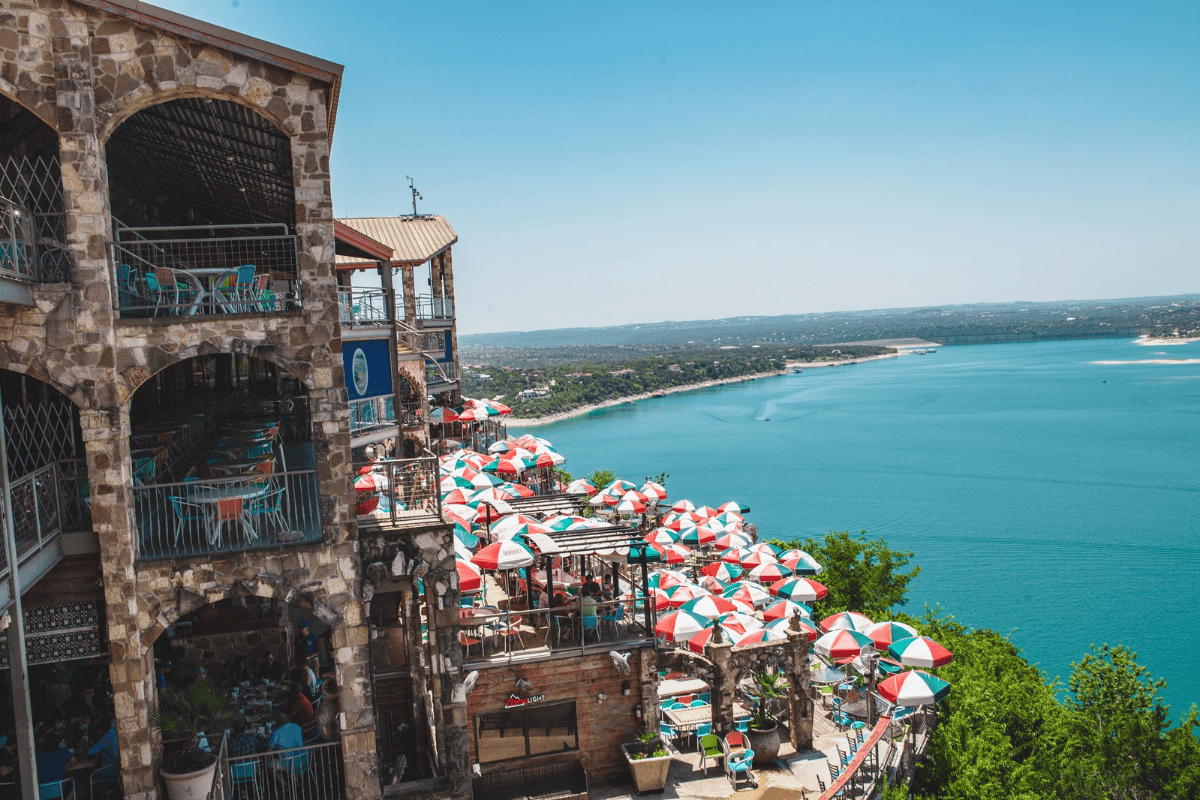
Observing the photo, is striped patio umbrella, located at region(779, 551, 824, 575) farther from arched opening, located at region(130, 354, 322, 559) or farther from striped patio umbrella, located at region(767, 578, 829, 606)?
arched opening, located at region(130, 354, 322, 559)

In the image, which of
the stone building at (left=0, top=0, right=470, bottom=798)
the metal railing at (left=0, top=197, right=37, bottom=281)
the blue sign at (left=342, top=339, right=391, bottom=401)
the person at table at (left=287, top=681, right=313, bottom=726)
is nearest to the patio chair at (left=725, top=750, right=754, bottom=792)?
the stone building at (left=0, top=0, right=470, bottom=798)

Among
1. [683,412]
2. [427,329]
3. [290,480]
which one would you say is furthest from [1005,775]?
[683,412]

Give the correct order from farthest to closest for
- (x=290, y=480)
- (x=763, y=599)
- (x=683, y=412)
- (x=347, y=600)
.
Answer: (x=683, y=412) < (x=763, y=599) < (x=290, y=480) < (x=347, y=600)

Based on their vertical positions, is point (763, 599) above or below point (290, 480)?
below

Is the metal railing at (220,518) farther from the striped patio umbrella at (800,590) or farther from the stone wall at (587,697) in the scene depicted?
the striped patio umbrella at (800,590)

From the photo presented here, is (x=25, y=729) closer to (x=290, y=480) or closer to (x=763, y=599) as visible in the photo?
(x=290, y=480)
